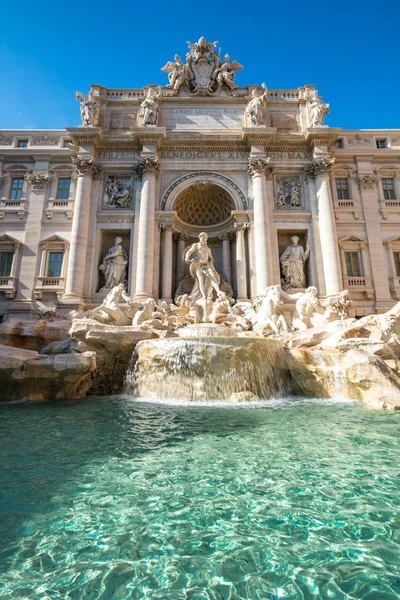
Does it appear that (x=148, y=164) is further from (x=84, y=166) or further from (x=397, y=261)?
(x=397, y=261)

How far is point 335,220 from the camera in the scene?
18.7 m

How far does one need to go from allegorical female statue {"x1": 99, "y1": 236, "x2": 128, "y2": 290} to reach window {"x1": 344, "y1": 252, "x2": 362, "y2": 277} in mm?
11975

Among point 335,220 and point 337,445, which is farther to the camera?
point 335,220

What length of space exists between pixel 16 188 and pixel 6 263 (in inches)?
184

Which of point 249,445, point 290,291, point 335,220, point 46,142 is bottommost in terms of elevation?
point 249,445

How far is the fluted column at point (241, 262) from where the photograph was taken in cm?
1667

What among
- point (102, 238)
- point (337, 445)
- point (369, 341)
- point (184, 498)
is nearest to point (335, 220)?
point (369, 341)

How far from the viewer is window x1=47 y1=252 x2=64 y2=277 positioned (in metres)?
17.8

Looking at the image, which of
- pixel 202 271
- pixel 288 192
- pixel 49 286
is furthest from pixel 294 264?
pixel 49 286

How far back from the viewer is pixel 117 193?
1831cm

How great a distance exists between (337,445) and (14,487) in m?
3.65

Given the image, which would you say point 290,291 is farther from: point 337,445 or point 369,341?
point 337,445

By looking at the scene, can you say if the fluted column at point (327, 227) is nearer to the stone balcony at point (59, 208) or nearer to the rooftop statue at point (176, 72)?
the rooftop statue at point (176, 72)

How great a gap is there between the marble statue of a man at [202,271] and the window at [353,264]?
7.86 meters
